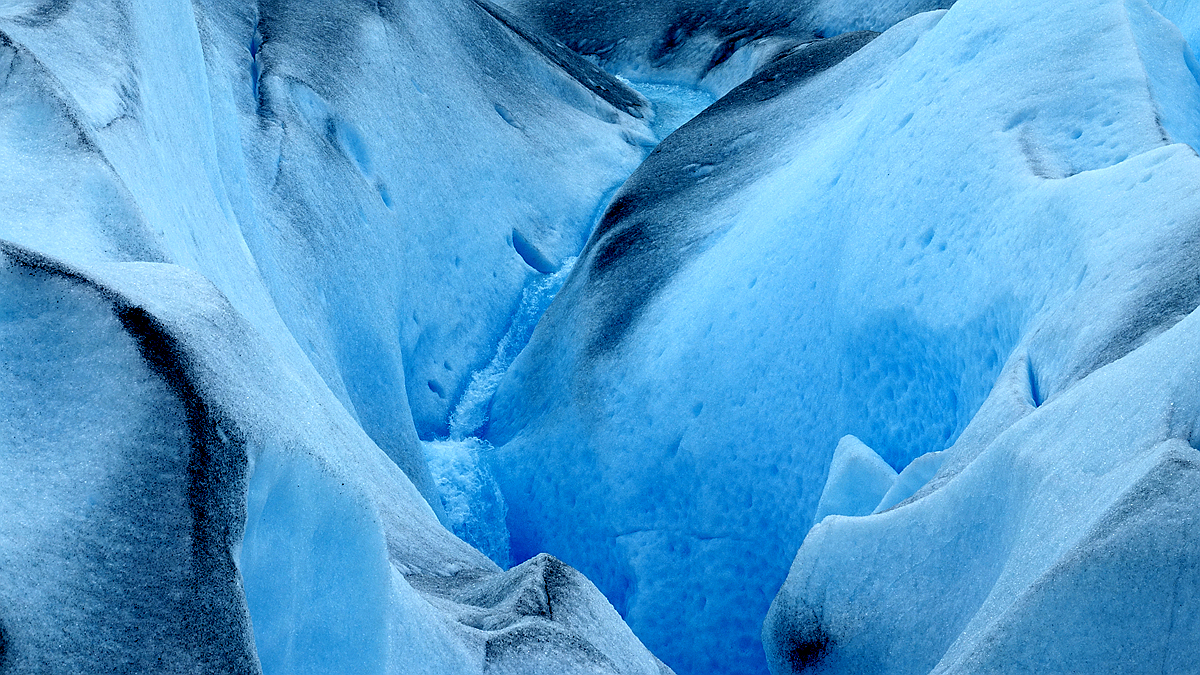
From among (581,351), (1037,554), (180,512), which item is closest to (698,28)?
(581,351)

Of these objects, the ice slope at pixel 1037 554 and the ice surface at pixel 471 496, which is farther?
the ice surface at pixel 471 496

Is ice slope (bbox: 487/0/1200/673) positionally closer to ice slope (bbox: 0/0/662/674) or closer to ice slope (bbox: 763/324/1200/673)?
ice slope (bbox: 763/324/1200/673)

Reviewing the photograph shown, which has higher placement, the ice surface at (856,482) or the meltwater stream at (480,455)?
the ice surface at (856,482)

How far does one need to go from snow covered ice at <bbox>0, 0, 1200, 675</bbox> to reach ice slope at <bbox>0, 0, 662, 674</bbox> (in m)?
0.01

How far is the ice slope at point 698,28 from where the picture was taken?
31.7 feet

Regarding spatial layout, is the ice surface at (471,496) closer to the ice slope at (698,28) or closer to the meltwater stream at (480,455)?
the meltwater stream at (480,455)

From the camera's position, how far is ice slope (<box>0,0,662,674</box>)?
73.9 inches

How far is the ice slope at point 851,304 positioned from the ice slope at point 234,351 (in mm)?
1091

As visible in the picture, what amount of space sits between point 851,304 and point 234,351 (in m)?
3.14

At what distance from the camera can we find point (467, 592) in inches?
128

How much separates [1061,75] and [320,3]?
479cm

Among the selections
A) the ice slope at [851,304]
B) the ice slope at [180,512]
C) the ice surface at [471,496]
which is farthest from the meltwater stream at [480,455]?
the ice slope at [180,512]

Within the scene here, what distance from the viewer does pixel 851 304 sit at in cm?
473

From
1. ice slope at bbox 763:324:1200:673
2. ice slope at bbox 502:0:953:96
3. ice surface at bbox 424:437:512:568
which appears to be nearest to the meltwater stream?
ice surface at bbox 424:437:512:568
